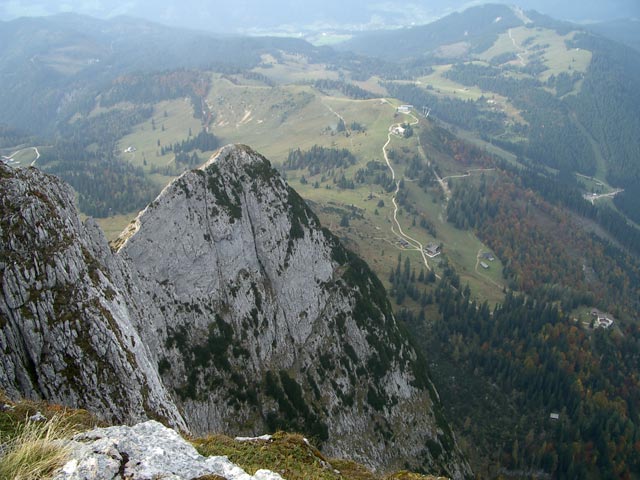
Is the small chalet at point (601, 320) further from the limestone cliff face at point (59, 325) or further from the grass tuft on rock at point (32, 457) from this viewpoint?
the grass tuft on rock at point (32, 457)

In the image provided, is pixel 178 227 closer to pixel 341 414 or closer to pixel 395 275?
pixel 341 414

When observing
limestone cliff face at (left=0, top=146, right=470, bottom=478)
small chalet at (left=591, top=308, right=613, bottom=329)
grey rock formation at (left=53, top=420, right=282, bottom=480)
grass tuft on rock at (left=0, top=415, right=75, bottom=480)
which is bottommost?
small chalet at (left=591, top=308, right=613, bottom=329)

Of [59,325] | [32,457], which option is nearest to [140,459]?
[32,457]

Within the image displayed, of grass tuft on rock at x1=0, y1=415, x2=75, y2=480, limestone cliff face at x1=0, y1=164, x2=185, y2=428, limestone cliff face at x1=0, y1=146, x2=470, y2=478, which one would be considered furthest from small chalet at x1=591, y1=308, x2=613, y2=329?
grass tuft on rock at x1=0, y1=415, x2=75, y2=480

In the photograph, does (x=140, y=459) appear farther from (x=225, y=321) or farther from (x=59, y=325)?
(x=225, y=321)

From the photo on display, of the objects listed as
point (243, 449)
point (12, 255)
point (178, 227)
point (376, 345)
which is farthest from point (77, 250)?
point (376, 345)

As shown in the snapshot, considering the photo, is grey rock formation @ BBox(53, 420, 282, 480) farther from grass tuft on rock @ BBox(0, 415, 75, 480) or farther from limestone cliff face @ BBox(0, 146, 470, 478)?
limestone cliff face @ BBox(0, 146, 470, 478)

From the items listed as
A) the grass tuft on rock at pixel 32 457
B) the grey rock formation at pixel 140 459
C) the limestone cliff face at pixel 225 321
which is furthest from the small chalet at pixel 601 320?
the grass tuft on rock at pixel 32 457
